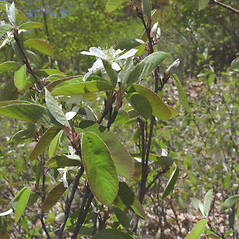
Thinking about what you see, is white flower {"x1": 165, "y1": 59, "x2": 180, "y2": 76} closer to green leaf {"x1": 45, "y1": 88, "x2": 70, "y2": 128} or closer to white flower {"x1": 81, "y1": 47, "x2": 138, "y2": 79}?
white flower {"x1": 81, "y1": 47, "x2": 138, "y2": 79}

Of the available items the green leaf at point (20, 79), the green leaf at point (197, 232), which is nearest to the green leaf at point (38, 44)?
the green leaf at point (20, 79)

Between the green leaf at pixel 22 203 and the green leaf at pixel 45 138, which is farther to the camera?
the green leaf at pixel 22 203

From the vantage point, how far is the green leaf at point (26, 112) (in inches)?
16.8

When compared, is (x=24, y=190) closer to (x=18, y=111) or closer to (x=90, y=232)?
(x=90, y=232)

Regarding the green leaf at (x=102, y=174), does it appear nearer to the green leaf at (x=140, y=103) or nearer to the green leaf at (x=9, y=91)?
the green leaf at (x=140, y=103)

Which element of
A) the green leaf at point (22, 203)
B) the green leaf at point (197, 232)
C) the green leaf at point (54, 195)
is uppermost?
the green leaf at point (54, 195)

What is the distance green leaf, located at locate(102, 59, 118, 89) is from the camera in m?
0.47

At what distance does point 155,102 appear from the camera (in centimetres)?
52

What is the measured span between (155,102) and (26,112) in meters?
0.24

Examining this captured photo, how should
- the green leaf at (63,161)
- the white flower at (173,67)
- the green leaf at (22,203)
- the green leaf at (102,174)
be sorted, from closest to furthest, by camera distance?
the green leaf at (102,174), the green leaf at (63,161), the white flower at (173,67), the green leaf at (22,203)

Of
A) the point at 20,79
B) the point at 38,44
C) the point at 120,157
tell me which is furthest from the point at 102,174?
the point at 38,44

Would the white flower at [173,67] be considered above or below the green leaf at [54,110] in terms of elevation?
above

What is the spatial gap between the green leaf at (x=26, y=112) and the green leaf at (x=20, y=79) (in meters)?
0.28

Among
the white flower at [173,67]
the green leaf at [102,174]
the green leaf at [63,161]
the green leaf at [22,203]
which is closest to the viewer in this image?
the green leaf at [102,174]
